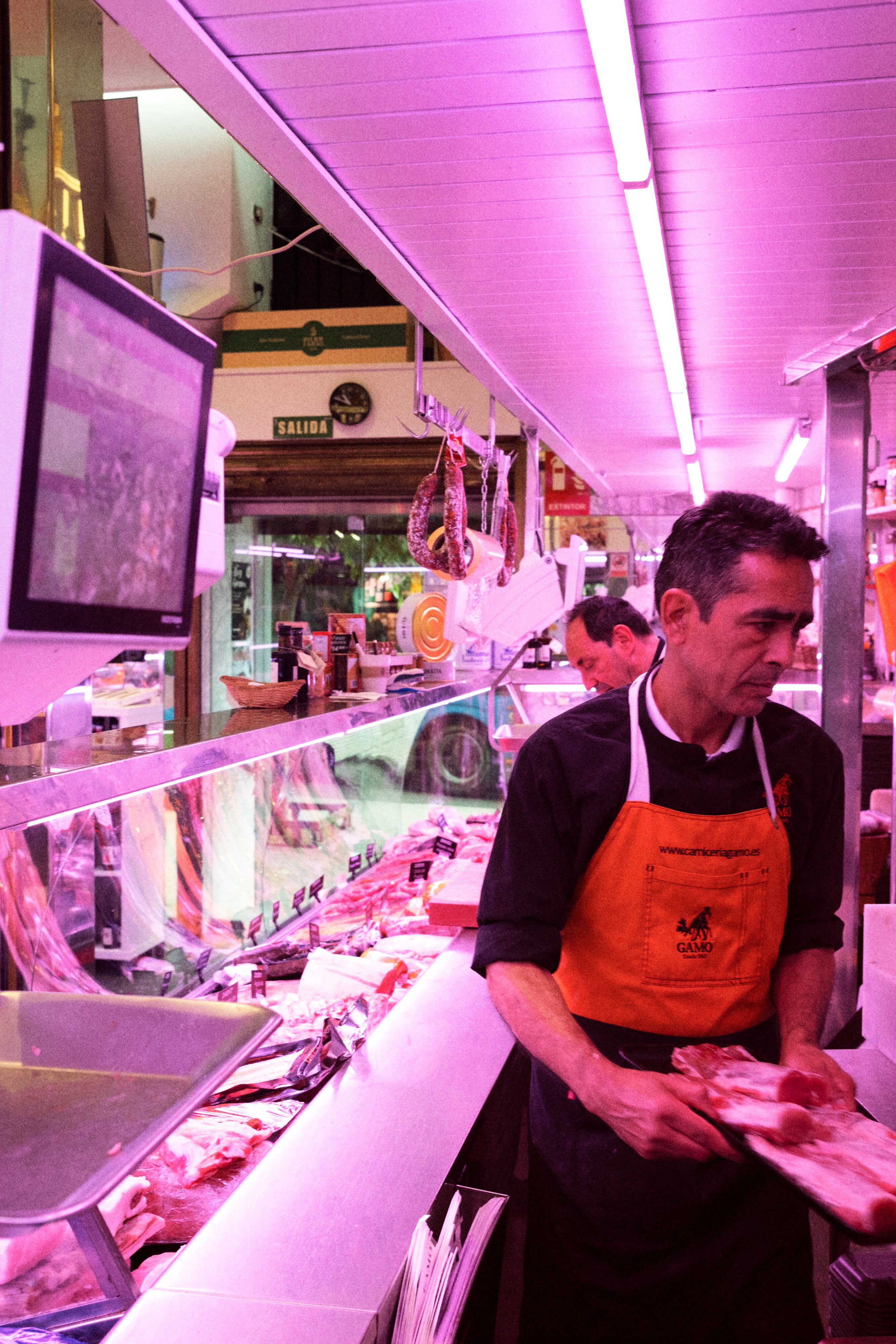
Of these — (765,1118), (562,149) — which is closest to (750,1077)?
(765,1118)

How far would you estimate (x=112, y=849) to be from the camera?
2.56 meters

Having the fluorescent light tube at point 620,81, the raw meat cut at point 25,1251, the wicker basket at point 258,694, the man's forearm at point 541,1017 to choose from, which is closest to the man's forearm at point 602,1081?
the man's forearm at point 541,1017

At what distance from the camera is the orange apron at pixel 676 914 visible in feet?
5.90

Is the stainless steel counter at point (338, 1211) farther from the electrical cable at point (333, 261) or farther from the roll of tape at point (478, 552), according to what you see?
the electrical cable at point (333, 261)

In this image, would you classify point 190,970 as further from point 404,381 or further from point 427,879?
point 404,381

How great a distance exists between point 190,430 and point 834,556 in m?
2.51

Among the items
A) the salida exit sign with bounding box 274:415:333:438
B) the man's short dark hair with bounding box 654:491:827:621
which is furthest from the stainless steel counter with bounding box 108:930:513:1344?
the salida exit sign with bounding box 274:415:333:438

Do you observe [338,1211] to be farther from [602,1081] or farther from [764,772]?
[764,772]

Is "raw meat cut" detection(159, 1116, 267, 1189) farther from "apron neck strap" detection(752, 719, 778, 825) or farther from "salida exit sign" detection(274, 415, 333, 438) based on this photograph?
"salida exit sign" detection(274, 415, 333, 438)

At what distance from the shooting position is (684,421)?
16.0 ft

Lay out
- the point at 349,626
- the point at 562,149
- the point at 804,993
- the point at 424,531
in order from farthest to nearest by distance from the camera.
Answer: the point at 349,626 → the point at 424,531 → the point at 562,149 → the point at 804,993

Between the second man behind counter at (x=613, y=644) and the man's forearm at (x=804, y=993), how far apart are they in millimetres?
1812

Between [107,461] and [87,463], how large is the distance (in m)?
0.04

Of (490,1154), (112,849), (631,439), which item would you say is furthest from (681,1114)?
(631,439)
